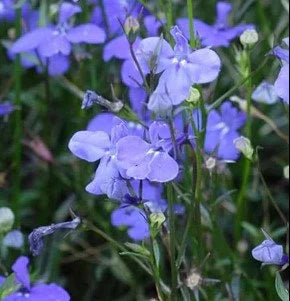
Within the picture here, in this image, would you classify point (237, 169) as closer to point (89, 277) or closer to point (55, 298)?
point (89, 277)

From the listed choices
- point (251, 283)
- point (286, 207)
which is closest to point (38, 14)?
point (286, 207)

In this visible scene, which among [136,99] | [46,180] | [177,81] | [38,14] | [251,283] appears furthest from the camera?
[38,14]

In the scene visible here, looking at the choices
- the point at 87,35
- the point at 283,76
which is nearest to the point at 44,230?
the point at 283,76

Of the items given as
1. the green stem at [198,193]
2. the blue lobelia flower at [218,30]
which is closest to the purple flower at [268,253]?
the green stem at [198,193]

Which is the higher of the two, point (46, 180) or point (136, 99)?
point (136, 99)

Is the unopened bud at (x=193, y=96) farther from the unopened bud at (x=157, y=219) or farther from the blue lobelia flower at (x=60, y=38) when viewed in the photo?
the blue lobelia flower at (x=60, y=38)

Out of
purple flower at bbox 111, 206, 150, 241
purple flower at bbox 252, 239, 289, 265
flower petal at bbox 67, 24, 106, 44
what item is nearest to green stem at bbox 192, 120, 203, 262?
purple flower at bbox 252, 239, 289, 265
